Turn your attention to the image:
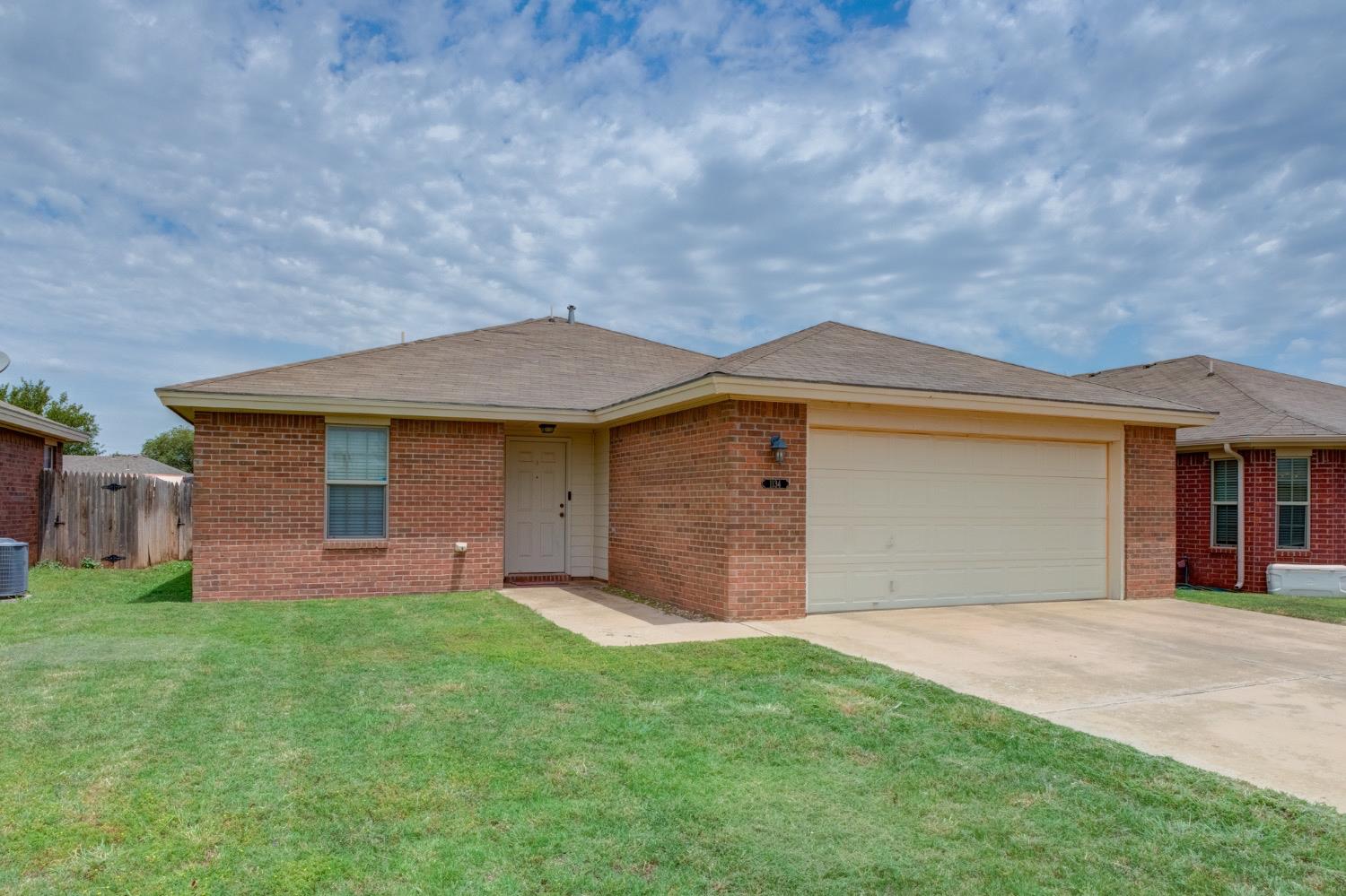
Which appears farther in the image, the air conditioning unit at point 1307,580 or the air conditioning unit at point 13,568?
the air conditioning unit at point 1307,580

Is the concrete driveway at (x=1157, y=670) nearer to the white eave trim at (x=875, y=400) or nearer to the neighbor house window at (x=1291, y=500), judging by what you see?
the white eave trim at (x=875, y=400)

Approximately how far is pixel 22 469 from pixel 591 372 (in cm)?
1057

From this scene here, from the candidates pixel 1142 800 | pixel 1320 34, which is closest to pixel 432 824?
pixel 1142 800

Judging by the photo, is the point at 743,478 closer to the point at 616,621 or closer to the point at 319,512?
the point at 616,621

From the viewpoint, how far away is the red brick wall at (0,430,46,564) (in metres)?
13.7

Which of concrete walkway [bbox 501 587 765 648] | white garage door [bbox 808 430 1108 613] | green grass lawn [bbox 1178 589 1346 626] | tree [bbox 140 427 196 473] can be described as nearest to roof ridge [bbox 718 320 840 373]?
white garage door [bbox 808 430 1108 613]

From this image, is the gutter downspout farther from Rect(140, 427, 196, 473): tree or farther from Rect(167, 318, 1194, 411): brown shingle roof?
Rect(140, 427, 196, 473): tree

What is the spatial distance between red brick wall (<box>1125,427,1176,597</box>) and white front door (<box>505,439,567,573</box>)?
798cm

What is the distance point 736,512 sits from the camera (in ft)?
27.6

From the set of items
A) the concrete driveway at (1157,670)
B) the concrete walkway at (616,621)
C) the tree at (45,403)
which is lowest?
the concrete walkway at (616,621)

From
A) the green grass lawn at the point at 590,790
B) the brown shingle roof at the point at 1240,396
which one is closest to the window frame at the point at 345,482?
the green grass lawn at the point at 590,790

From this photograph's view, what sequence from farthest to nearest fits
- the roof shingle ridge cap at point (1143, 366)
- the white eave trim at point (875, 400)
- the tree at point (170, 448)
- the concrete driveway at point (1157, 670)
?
the tree at point (170, 448)
the roof shingle ridge cap at point (1143, 366)
the white eave trim at point (875, 400)
the concrete driveway at point (1157, 670)

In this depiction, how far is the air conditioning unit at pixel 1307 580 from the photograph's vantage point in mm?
12336

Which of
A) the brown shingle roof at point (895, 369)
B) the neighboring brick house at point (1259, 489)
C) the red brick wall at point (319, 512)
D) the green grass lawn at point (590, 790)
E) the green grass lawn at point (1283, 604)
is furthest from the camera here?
the neighboring brick house at point (1259, 489)
